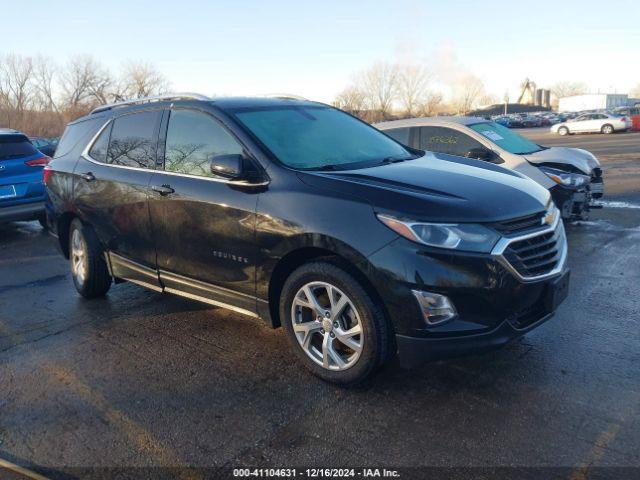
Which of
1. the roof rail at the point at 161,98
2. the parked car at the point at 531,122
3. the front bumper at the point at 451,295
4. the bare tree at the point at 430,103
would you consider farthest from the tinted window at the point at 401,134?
the bare tree at the point at 430,103

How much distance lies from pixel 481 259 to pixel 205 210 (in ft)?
6.47

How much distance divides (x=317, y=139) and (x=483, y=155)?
11.1 feet

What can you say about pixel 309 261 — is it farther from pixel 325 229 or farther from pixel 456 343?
pixel 456 343

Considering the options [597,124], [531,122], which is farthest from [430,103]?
[597,124]

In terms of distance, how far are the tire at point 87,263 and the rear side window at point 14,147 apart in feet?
12.5

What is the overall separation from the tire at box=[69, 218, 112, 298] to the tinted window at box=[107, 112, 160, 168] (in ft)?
2.71

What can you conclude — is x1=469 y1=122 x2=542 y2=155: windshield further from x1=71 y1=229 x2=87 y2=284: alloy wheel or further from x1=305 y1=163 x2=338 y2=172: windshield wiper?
x1=71 y1=229 x2=87 y2=284: alloy wheel

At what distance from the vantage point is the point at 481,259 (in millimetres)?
3053

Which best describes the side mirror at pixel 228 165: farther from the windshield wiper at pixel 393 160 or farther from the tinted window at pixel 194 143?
the windshield wiper at pixel 393 160

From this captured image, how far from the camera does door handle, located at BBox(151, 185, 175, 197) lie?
166 inches

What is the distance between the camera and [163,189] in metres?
4.27

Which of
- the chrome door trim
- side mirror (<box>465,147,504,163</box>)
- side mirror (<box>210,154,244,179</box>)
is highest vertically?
side mirror (<box>210,154,244,179</box>)

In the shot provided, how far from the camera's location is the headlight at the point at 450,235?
3076 mm

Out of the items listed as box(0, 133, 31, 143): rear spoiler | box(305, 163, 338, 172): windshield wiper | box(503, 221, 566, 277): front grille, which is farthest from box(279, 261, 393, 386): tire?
box(0, 133, 31, 143): rear spoiler
